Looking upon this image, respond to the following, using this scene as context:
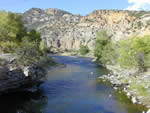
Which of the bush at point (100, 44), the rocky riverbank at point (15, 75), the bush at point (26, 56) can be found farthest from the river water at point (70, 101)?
the bush at point (100, 44)

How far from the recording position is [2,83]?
2523cm

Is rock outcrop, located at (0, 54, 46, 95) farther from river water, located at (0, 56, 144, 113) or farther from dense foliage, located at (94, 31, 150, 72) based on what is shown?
dense foliage, located at (94, 31, 150, 72)

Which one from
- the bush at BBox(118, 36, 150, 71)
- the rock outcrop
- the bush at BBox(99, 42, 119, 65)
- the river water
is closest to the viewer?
the river water

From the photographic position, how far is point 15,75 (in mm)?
26172

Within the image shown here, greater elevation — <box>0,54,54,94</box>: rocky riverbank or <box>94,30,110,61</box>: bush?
<box>94,30,110,61</box>: bush

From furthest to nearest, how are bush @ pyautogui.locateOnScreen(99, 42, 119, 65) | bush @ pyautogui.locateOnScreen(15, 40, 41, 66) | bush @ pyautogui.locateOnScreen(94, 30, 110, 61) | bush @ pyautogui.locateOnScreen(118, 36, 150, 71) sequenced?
bush @ pyautogui.locateOnScreen(94, 30, 110, 61) < bush @ pyautogui.locateOnScreen(99, 42, 119, 65) < bush @ pyautogui.locateOnScreen(118, 36, 150, 71) < bush @ pyautogui.locateOnScreen(15, 40, 41, 66)

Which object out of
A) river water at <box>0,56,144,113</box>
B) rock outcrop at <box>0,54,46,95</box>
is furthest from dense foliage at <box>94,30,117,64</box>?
rock outcrop at <box>0,54,46,95</box>

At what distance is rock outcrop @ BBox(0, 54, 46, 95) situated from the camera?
24891 millimetres

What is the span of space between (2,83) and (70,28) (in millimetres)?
173061

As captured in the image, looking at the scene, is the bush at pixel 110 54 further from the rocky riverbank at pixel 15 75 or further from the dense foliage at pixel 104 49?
the rocky riverbank at pixel 15 75

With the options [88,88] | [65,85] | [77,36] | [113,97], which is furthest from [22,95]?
[77,36]

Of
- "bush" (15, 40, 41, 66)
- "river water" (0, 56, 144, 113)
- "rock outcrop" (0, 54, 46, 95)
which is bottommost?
"river water" (0, 56, 144, 113)

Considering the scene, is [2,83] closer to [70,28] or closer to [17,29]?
[17,29]

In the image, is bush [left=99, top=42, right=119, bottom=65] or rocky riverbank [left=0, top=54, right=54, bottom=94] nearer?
rocky riverbank [left=0, top=54, right=54, bottom=94]
